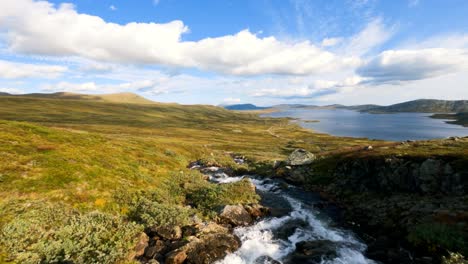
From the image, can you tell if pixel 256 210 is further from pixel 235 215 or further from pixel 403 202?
pixel 403 202

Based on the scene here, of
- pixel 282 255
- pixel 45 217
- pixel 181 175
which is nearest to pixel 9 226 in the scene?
pixel 45 217

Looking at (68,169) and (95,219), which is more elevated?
(68,169)

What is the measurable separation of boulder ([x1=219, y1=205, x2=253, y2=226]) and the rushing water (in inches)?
45.5

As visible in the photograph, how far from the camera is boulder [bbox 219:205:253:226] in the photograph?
1298 inches

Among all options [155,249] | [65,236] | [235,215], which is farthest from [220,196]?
[65,236]

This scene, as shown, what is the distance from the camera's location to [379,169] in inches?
1638

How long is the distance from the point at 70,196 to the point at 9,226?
25.4ft

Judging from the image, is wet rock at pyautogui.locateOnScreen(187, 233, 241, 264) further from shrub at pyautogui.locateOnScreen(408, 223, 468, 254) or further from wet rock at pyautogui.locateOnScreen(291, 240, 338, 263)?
shrub at pyautogui.locateOnScreen(408, 223, 468, 254)

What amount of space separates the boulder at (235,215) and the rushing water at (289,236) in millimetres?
1156

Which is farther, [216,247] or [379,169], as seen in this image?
[379,169]

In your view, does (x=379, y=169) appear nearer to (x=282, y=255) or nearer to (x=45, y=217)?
(x=282, y=255)

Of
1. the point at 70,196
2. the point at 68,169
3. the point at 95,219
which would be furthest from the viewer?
the point at 68,169

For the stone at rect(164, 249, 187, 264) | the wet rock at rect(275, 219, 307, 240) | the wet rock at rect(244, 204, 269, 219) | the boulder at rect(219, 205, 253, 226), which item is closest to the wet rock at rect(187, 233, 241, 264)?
the stone at rect(164, 249, 187, 264)

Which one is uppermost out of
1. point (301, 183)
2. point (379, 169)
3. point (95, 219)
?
point (379, 169)
